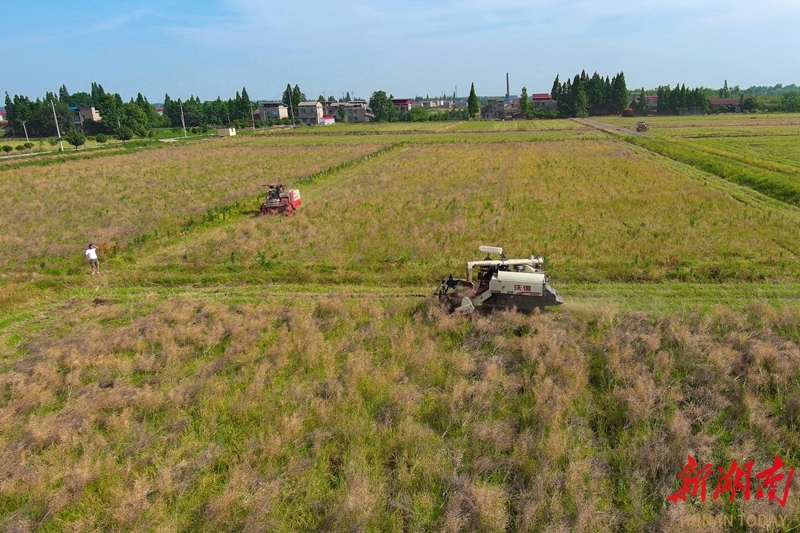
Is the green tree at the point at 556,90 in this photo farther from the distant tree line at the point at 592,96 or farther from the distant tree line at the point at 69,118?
the distant tree line at the point at 69,118

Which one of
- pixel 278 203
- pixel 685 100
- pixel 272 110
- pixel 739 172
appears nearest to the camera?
pixel 278 203

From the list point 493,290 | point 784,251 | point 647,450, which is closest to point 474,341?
point 493,290

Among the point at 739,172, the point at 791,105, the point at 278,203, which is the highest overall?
the point at 791,105

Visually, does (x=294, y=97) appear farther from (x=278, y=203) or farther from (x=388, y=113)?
(x=278, y=203)

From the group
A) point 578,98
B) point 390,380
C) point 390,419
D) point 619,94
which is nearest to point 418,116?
point 578,98

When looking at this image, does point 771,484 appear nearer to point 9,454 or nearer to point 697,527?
point 697,527
